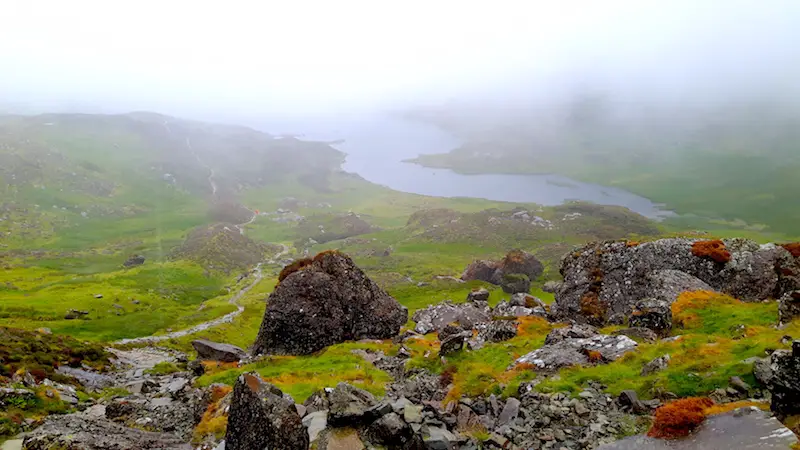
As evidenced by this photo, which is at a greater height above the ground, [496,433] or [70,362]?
[496,433]

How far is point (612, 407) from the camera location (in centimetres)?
2108

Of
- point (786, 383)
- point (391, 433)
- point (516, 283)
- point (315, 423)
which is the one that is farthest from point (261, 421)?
point (516, 283)

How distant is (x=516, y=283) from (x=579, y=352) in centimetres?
9633

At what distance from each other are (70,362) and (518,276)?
102626 millimetres

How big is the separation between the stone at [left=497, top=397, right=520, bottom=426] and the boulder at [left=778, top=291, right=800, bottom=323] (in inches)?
675

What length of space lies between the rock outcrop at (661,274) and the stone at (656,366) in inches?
695

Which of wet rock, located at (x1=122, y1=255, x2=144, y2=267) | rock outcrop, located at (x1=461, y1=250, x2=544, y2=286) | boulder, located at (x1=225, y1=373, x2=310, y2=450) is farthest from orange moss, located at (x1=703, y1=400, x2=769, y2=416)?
wet rock, located at (x1=122, y1=255, x2=144, y2=267)

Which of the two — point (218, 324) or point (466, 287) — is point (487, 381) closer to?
point (218, 324)

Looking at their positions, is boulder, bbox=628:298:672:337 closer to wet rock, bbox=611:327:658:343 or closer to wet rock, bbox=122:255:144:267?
wet rock, bbox=611:327:658:343

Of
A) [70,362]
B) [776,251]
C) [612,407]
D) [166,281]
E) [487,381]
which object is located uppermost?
[776,251]

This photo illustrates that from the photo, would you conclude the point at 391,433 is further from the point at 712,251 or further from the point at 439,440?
the point at 712,251

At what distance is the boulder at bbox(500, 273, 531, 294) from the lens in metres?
123

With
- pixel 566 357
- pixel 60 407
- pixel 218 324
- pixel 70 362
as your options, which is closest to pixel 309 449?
pixel 566 357

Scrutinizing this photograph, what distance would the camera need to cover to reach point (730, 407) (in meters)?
17.2
